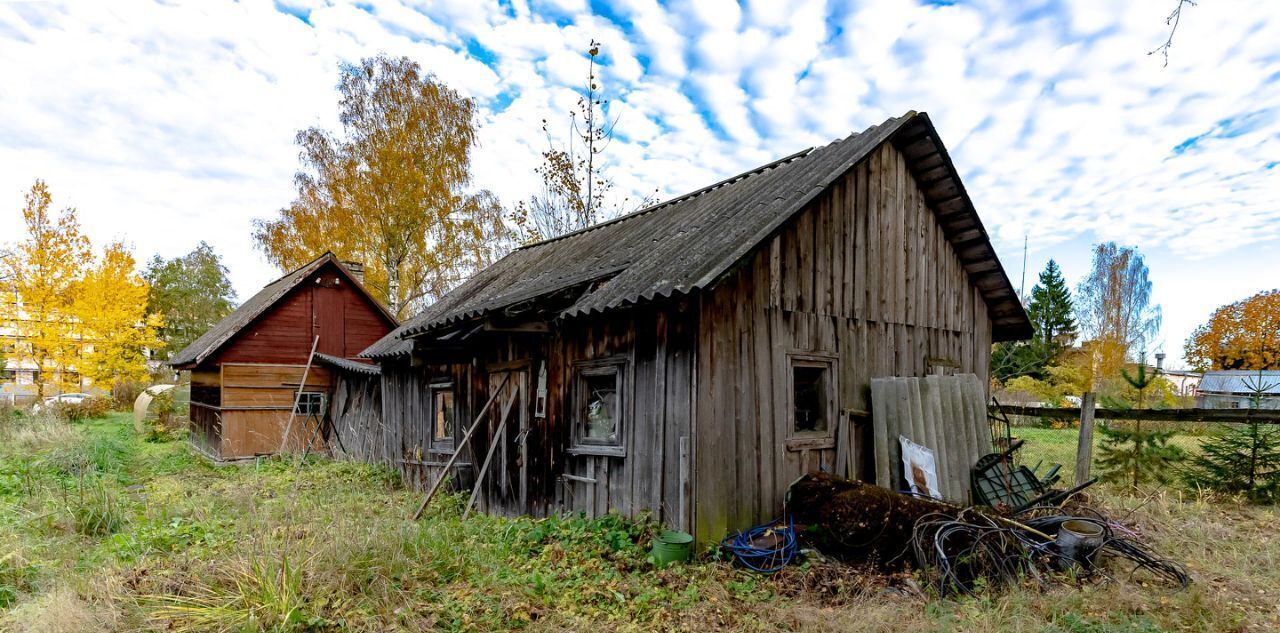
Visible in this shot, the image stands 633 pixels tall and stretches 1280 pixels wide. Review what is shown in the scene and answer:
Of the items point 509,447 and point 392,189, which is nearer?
point 509,447

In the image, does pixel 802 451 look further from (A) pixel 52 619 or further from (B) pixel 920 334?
(A) pixel 52 619

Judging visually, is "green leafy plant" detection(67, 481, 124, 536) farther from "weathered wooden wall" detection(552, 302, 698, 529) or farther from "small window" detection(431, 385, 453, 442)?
"weathered wooden wall" detection(552, 302, 698, 529)

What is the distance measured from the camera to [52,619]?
4137mm

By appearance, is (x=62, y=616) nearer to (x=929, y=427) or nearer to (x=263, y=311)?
(x=929, y=427)

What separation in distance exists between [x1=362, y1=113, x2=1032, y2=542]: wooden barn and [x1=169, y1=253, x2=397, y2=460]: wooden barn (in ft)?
24.7

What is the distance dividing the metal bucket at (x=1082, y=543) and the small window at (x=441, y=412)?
8.79m

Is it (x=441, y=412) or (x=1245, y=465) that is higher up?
(x=441, y=412)

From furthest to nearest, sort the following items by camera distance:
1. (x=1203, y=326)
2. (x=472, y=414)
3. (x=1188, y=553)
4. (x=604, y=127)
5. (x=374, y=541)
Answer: (x=1203, y=326) < (x=604, y=127) < (x=472, y=414) < (x=1188, y=553) < (x=374, y=541)

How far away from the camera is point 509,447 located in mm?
8672

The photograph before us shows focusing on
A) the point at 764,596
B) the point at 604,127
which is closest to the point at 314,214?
the point at 604,127

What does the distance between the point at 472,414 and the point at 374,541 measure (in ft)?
15.5

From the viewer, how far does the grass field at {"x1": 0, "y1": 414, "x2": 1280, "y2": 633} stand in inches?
166

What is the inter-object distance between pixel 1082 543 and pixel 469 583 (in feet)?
17.0

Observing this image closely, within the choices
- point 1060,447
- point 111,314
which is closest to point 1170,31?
point 1060,447
